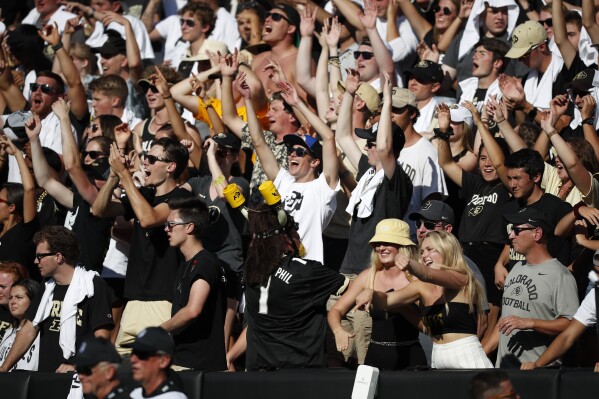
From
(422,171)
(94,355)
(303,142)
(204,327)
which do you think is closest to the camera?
(94,355)

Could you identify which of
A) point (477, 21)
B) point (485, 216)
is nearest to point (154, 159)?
point (485, 216)

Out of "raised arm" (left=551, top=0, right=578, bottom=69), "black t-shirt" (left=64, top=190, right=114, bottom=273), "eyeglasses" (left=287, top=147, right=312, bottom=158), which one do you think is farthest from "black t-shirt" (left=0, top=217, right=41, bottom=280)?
"raised arm" (left=551, top=0, right=578, bottom=69)

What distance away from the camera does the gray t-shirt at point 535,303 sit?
29.5ft

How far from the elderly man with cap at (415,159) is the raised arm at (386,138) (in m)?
0.70

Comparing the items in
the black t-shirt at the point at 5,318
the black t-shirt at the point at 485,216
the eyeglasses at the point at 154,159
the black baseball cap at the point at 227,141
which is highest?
the eyeglasses at the point at 154,159

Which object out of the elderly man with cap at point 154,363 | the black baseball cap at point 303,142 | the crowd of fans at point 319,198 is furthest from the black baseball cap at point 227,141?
the elderly man with cap at point 154,363

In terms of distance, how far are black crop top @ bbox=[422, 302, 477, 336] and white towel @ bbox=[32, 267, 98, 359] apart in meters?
2.80

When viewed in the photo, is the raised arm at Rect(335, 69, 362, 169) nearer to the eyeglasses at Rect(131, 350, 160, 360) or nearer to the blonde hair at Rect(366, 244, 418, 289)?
the blonde hair at Rect(366, 244, 418, 289)

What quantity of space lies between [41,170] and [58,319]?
2.13 metres

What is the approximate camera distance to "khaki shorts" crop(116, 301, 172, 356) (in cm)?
1010

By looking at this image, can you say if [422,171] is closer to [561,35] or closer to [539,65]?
[539,65]

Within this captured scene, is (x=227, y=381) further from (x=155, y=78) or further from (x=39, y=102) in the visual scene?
(x=39, y=102)

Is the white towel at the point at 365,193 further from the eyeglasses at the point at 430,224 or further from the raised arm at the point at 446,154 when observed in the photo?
the raised arm at the point at 446,154

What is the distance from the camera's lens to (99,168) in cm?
1187
